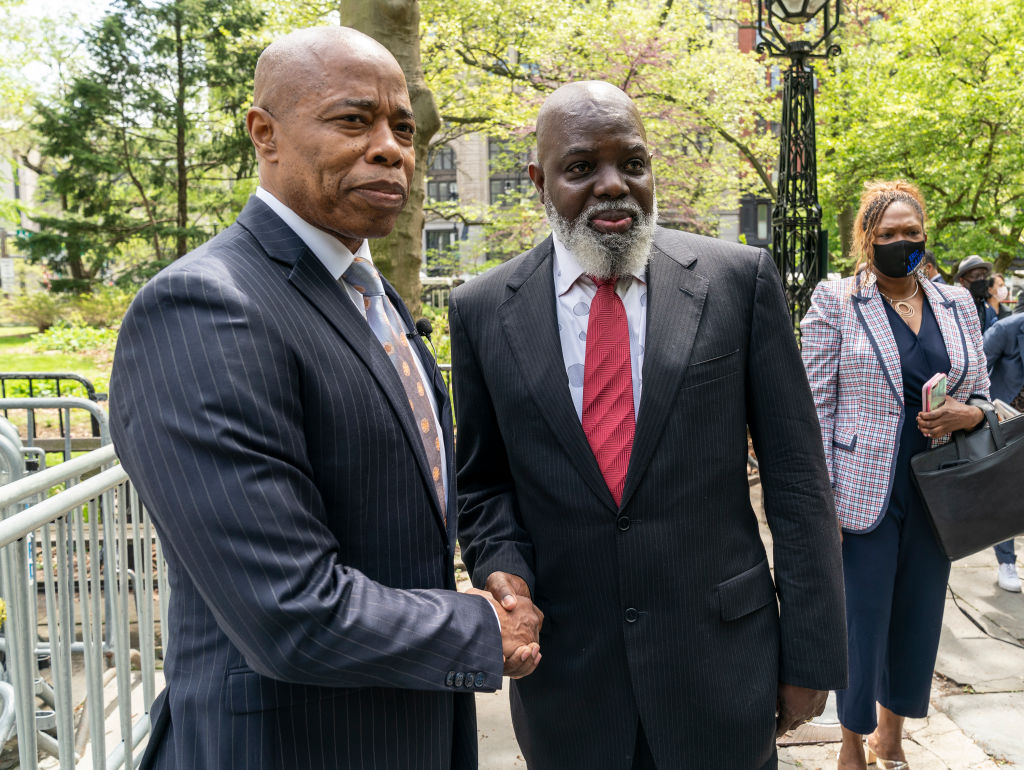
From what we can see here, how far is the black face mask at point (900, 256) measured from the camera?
356 cm

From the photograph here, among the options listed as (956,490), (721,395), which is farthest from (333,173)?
(956,490)

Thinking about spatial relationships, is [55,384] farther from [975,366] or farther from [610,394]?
[975,366]

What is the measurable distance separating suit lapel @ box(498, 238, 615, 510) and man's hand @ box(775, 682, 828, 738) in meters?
0.71

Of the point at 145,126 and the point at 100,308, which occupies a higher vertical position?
the point at 145,126

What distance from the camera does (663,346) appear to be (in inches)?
83.2

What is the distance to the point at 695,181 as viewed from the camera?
21578 millimetres

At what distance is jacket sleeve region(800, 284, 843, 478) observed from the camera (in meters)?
3.60

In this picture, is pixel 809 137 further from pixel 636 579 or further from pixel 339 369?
pixel 339 369

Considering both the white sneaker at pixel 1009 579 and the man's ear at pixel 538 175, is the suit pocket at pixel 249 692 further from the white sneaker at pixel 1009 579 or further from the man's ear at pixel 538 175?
the white sneaker at pixel 1009 579

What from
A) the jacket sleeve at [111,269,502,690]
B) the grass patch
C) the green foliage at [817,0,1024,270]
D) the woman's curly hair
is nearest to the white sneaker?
the woman's curly hair

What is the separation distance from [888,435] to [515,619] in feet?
7.42

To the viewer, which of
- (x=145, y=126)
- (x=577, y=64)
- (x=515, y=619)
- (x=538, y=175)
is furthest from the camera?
(x=145, y=126)

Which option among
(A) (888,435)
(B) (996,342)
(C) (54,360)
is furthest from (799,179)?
(C) (54,360)

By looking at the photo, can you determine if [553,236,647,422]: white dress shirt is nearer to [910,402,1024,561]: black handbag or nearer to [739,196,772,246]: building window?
[910,402,1024,561]: black handbag
